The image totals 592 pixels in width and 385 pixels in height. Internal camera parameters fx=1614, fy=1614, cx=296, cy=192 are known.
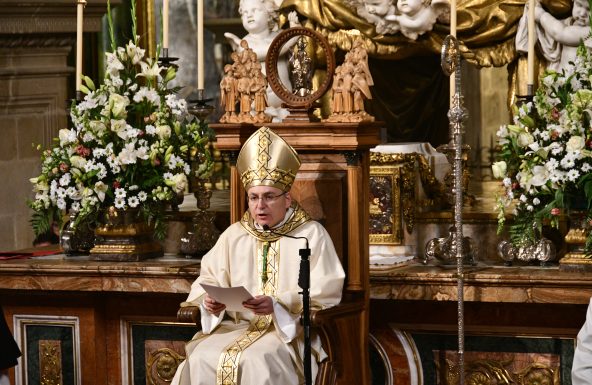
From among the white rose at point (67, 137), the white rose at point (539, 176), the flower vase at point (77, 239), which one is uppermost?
the white rose at point (67, 137)

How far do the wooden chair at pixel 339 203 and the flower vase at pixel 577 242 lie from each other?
100 cm

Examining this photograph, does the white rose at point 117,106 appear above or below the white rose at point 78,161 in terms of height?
above

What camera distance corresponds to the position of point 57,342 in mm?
8836

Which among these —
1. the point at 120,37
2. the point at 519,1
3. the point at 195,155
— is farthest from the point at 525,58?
the point at 120,37

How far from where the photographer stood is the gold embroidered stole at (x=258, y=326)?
7512 mm

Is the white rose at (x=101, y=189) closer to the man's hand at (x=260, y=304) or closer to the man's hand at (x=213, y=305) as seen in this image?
the man's hand at (x=213, y=305)

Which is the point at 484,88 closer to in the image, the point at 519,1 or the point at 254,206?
the point at 519,1

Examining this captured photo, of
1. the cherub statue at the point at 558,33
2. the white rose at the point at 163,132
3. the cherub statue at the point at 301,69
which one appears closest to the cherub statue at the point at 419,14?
the cherub statue at the point at 558,33

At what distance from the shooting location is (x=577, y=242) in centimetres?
800

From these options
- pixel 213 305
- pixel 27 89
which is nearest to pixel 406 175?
pixel 213 305

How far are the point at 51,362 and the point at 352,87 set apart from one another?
7.74 ft

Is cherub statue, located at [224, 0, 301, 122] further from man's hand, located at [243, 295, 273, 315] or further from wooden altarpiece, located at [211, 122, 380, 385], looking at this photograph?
man's hand, located at [243, 295, 273, 315]

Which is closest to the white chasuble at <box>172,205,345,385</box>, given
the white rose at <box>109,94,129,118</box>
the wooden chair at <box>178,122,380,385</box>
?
the wooden chair at <box>178,122,380,385</box>

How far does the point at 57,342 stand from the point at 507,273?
255 cm
